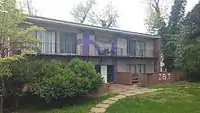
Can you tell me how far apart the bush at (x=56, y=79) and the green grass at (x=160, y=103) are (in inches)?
99.2

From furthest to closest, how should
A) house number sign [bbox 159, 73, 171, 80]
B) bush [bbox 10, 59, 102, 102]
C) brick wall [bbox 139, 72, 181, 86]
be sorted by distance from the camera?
house number sign [bbox 159, 73, 171, 80]
brick wall [bbox 139, 72, 181, 86]
bush [bbox 10, 59, 102, 102]

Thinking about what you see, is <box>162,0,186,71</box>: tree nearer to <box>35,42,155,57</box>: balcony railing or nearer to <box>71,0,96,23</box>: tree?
<box>35,42,155,57</box>: balcony railing

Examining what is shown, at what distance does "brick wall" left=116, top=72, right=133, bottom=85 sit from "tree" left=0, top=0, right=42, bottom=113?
38.5 feet

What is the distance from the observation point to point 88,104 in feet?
58.7

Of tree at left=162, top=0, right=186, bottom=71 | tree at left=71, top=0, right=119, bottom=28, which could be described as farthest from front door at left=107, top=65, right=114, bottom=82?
tree at left=71, top=0, right=119, bottom=28

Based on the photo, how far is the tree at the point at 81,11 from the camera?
5262 cm

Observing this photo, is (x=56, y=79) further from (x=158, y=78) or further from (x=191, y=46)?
(x=191, y=46)

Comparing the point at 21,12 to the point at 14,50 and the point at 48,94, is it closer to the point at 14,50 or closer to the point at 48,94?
the point at 14,50

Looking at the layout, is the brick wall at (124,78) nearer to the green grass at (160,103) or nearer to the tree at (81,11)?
the green grass at (160,103)

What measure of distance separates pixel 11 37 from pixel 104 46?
43.8ft

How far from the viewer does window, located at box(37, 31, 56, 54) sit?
23453 mm

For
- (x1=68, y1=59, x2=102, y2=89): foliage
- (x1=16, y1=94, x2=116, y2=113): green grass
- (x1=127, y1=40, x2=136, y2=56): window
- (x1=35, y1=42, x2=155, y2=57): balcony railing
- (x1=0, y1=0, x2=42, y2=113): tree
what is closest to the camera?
(x1=0, y1=0, x2=42, y2=113): tree

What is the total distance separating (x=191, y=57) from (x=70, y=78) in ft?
56.0

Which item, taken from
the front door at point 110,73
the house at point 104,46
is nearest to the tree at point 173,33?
the house at point 104,46
